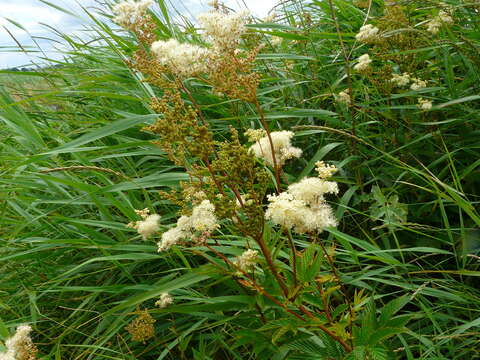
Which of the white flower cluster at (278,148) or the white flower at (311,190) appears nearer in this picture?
the white flower at (311,190)

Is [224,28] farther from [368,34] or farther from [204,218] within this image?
[368,34]

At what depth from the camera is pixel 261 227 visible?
1247 mm

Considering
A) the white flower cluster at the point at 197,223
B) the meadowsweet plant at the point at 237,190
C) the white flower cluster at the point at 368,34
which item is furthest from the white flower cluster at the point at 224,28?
the white flower cluster at the point at 368,34

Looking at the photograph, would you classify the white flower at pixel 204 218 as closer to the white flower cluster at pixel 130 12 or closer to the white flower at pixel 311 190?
the white flower at pixel 311 190

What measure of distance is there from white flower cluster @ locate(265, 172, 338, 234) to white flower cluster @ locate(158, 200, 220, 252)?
0.18m

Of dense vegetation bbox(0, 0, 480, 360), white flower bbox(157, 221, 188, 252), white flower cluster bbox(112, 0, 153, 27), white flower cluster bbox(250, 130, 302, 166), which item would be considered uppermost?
white flower cluster bbox(112, 0, 153, 27)

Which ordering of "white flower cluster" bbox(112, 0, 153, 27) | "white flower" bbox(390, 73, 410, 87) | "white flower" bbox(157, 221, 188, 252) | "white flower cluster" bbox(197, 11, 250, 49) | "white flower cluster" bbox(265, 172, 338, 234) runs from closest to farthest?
"white flower cluster" bbox(265, 172, 338, 234) → "white flower" bbox(157, 221, 188, 252) → "white flower cluster" bbox(197, 11, 250, 49) → "white flower cluster" bbox(112, 0, 153, 27) → "white flower" bbox(390, 73, 410, 87)

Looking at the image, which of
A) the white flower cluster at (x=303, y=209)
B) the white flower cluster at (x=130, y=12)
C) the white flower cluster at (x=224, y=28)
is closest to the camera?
the white flower cluster at (x=303, y=209)

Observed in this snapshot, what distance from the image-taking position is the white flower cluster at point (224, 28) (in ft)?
4.56

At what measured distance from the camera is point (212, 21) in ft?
4.62

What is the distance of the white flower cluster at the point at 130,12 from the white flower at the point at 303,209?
0.92 metres

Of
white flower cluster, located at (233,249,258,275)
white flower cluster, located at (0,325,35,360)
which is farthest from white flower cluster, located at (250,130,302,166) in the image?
white flower cluster, located at (0,325,35,360)

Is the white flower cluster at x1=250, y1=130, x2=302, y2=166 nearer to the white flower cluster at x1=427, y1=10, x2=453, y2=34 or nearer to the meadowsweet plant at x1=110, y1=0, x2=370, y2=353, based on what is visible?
the meadowsweet plant at x1=110, y1=0, x2=370, y2=353

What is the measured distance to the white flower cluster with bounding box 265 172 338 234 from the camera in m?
1.14
